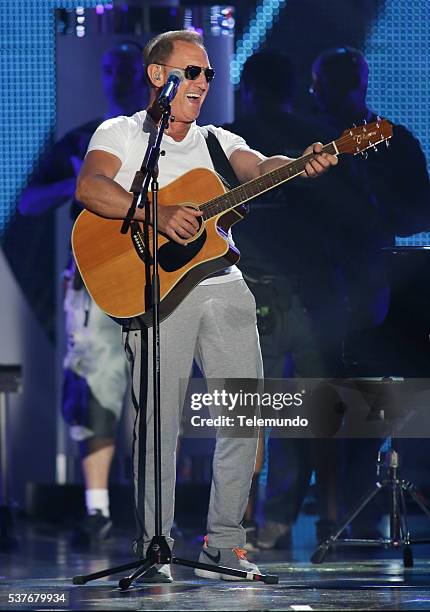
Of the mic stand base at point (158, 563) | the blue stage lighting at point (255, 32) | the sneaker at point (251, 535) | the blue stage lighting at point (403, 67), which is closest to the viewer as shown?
the mic stand base at point (158, 563)

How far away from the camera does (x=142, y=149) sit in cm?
486

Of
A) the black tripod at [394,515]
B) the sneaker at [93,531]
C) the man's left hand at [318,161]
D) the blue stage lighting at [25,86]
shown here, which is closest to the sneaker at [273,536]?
the black tripod at [394,515]

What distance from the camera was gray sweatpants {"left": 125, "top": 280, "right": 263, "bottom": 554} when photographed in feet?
15.7

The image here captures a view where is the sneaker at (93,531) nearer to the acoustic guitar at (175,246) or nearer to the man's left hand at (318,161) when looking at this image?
the acoustic guitar at (175,246)

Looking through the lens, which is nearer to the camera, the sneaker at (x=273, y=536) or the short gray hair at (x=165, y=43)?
the short gray hair at (x=165, y=43)

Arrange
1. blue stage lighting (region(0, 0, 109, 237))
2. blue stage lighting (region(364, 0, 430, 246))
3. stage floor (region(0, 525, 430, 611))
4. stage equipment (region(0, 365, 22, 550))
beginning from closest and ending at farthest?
stage floor (region(0, 525, 430, 611))
blue stage lighting (region(364, 0, 430, 246))
stage equipment (region(0, 365, 22, 550))
blue stage lighting (region(0, 0, 109, 237))

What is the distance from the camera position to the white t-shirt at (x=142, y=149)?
482cm

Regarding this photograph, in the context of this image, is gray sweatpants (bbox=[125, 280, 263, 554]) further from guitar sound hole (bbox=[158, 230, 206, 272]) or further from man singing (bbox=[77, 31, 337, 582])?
guitar sound hole (bbox=[158, 230, 206, 272])

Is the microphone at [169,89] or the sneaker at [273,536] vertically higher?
the microphone at [169,89]

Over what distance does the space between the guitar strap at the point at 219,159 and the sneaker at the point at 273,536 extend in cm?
197

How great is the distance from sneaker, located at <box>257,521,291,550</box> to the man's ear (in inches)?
93.2

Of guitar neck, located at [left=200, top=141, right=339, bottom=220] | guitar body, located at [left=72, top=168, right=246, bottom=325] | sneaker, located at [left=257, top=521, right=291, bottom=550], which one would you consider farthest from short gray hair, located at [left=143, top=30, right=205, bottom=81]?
sneaker, located at [left=257, top=521, right=291, bottom=550]

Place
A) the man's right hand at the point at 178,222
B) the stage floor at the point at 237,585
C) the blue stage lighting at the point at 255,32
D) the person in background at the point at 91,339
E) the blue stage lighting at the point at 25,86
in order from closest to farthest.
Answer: the stage floor at the point at 237,585
the man's right hand at the point at 178,222
the person in background at the point at 91,339
the blue stage lighting at the point at 255,32
the blue stage lighting at the point at 25,86

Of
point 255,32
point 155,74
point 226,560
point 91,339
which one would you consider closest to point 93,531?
point 91,339
